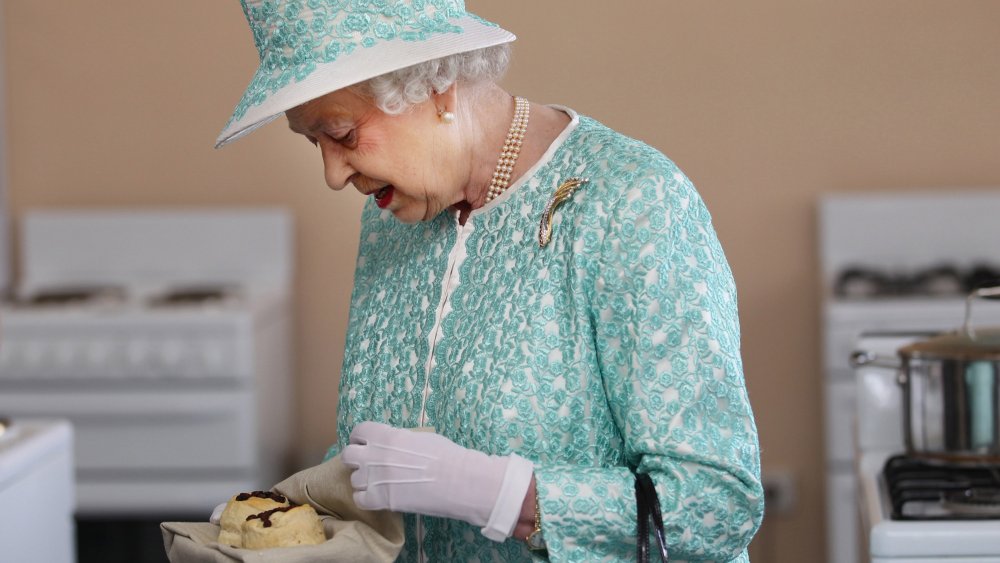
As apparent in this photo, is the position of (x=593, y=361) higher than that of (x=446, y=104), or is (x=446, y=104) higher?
(x=446, y=104)

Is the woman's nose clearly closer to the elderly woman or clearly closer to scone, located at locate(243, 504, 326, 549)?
the elderly woman

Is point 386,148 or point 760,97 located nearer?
point 386,148

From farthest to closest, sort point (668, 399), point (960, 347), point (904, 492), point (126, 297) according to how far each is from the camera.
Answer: point (126, 297) → point (960, 347) → point (904, 492) → point (668, 399)

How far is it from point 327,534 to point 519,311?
283mm

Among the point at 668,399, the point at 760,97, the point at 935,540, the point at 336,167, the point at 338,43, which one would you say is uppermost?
the point at 760,97

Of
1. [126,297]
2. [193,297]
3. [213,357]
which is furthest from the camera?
[126,297]

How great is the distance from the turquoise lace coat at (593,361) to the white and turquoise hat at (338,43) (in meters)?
0.18

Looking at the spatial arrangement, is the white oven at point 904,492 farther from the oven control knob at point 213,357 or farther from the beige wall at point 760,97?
the oven control knob at point 213,357

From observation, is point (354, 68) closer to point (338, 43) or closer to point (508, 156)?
point (338, 43)

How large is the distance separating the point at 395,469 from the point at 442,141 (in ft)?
1.08

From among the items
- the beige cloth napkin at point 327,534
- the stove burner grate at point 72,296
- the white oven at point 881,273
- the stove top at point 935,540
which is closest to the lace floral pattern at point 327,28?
the beige cloth napkin at point 327,534

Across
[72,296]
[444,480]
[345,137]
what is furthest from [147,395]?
[444,480]

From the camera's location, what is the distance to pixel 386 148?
1201 millimetres

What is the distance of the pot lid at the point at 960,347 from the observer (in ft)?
5.79
